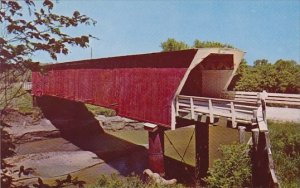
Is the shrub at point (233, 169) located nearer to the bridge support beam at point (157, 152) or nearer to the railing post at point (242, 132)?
the railing post at point (242, 132)

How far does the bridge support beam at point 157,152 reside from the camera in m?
14.4

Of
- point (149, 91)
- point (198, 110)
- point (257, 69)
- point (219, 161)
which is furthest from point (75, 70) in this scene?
point (257, 69)

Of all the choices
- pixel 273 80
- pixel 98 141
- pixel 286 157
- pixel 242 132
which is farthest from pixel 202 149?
pixel 273 80

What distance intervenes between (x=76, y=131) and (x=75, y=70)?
7.86m

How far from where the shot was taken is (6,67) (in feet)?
13.3

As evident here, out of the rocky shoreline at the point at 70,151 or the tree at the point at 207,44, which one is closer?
the rocky shoreline at the point at 70,151

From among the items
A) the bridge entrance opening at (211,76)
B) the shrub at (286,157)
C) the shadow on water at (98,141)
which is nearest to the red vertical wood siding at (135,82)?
the bridge entrance opening at (211,76)

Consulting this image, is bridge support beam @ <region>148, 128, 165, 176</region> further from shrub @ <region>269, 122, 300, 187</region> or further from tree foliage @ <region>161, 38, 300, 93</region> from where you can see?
tree foliage @ <region>161, 38, 300, 93</region>

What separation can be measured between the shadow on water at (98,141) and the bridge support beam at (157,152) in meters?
1.51

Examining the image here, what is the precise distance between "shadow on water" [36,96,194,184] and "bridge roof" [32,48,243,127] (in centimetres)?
363

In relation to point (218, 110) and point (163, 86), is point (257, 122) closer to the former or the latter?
point (218, 110)

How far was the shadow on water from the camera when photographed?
1773cm

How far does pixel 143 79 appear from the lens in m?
15.8

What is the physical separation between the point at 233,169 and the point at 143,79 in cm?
739
